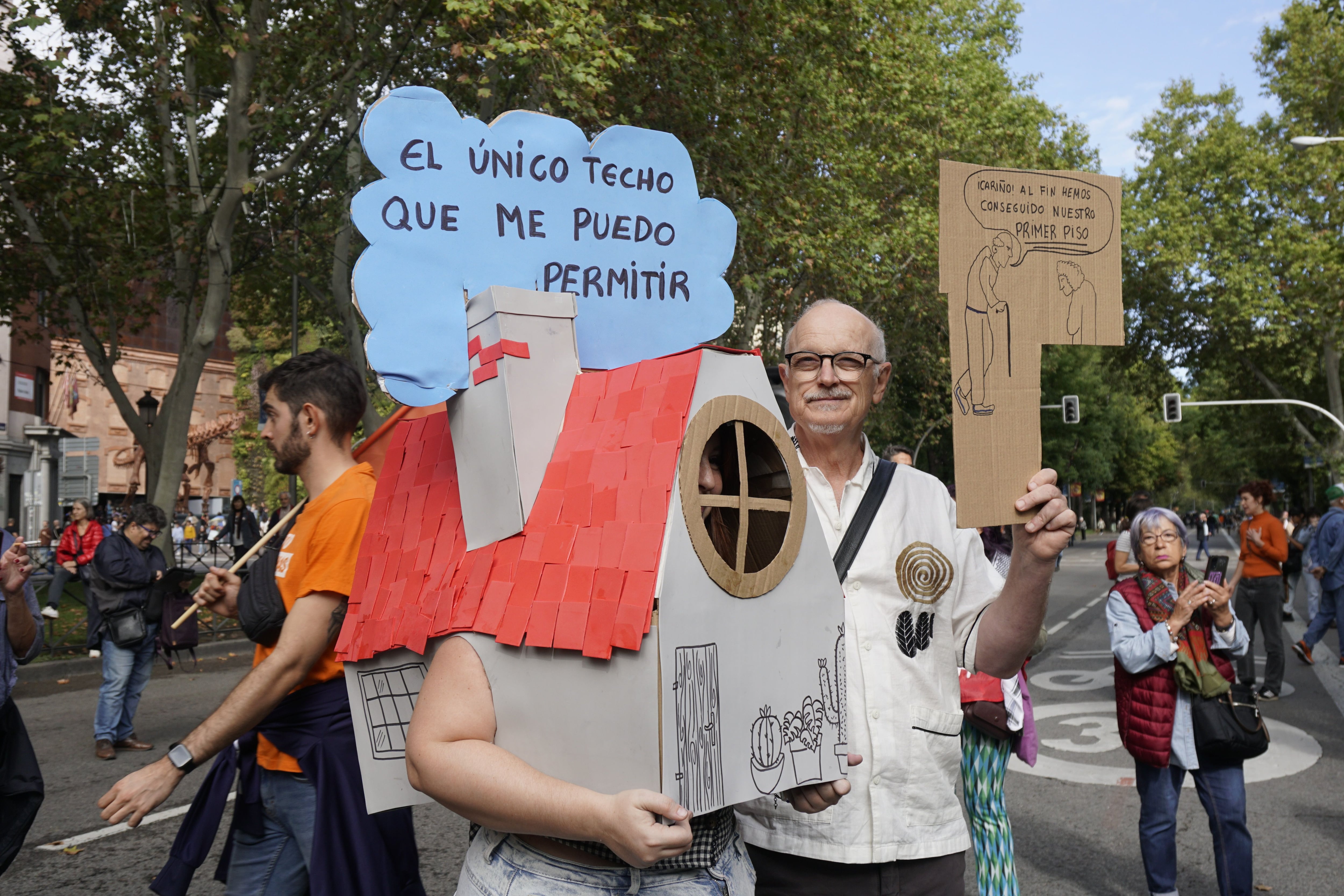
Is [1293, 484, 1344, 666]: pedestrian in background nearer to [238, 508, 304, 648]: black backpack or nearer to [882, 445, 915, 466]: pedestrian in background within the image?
[882, 445, 915, 466]: pedestrian in background

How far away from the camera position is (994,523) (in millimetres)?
1854

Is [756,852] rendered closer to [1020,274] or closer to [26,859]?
[1020,274]

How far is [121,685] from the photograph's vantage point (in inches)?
274

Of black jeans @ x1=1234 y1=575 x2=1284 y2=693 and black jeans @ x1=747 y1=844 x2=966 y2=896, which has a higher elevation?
black jeans @ x1=747 y1=844 x2=966 y2=896

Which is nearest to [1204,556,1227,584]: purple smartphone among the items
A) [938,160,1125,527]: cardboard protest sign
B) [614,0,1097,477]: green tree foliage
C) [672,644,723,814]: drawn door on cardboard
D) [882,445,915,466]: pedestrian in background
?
[882,445,915,466]: pedestrian in background

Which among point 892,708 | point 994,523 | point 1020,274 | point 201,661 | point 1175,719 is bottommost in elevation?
point 201,661

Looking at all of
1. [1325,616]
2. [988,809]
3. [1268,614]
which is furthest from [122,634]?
[1325,616]

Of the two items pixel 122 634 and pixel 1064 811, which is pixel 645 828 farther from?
pixel 122 634

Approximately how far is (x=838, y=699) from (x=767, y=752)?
206 millimetres

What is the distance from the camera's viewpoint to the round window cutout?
1515mm

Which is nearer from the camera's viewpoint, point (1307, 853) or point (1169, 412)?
point (1307, 853)

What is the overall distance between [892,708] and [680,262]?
102 cm

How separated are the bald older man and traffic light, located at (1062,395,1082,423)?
28.4 metres

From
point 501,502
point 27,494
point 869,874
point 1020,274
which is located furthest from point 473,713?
point 27,494
